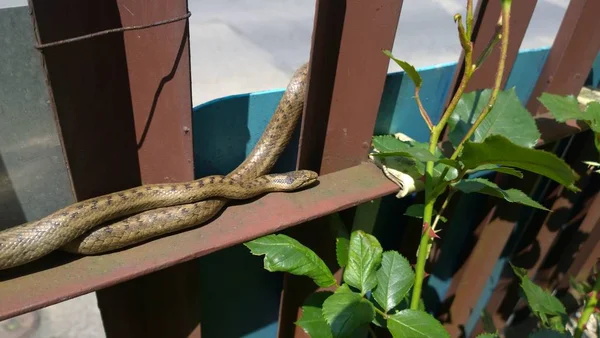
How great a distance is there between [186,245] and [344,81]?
0.74 metres

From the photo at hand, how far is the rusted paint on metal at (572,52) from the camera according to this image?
2209 millimetres

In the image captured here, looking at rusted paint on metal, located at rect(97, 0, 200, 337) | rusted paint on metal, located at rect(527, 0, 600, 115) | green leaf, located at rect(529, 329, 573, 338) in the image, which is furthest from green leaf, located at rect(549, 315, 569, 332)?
rusted paint on metal, located at rect(97, 0, 200, 337)

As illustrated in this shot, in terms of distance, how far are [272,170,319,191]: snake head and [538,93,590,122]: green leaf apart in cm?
99

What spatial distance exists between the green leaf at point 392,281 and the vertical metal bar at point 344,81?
44 cm

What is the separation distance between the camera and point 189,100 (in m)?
1.30

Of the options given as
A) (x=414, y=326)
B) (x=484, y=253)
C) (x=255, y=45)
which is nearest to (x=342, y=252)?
(x=414, y=326)

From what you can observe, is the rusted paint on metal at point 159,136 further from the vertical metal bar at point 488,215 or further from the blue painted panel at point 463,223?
the blue painted panel at point 463,223

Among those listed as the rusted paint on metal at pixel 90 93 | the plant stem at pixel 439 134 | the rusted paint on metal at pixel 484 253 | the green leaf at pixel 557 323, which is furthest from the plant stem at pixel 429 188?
the rusted paint on metal at pixel 484 253

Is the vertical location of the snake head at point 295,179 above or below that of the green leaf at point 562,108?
below

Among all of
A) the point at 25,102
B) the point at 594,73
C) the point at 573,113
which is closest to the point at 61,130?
the point at 25,102

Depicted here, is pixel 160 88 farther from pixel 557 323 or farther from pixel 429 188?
pixel 557 323

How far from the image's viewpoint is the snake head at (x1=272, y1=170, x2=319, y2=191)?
64.2 inches

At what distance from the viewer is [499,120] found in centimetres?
158

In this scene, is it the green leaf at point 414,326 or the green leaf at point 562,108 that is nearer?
the green leaf at point 414,326
